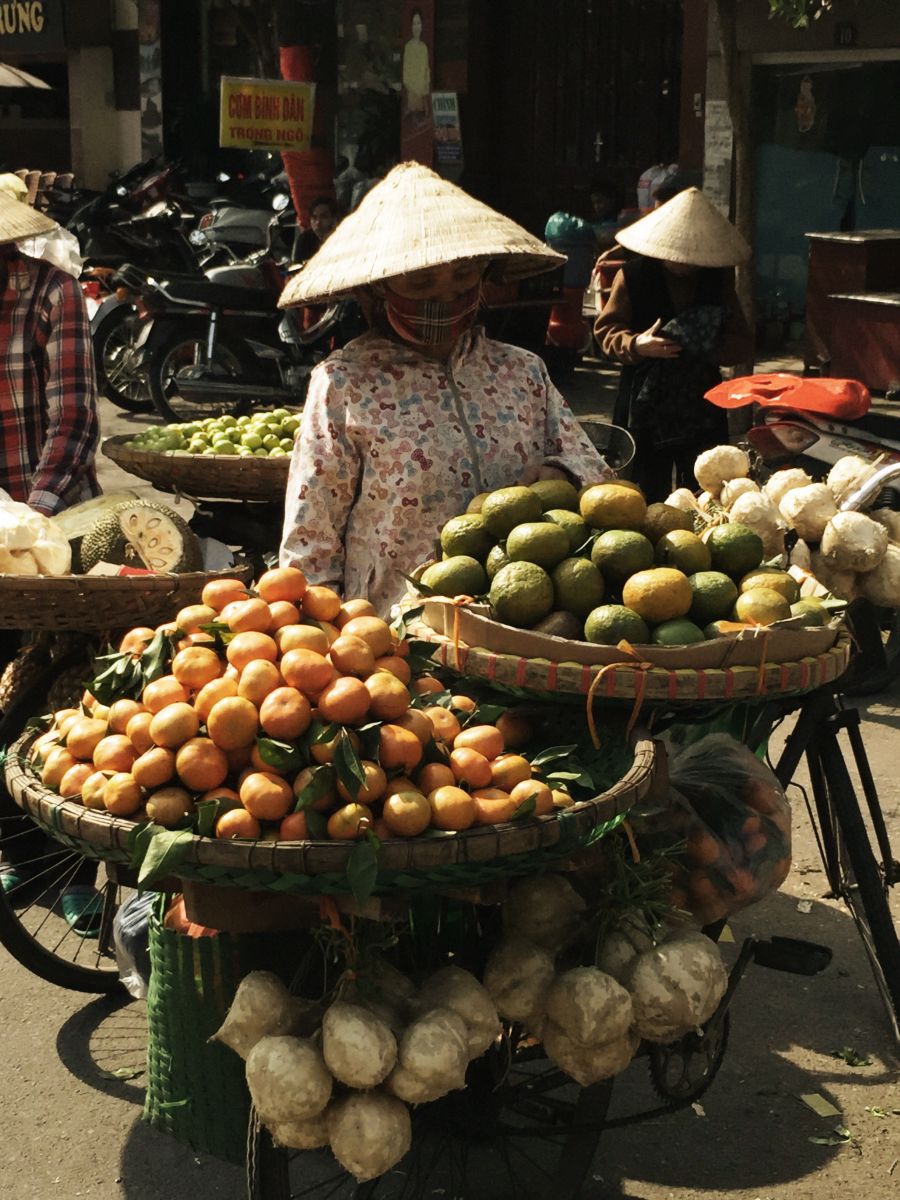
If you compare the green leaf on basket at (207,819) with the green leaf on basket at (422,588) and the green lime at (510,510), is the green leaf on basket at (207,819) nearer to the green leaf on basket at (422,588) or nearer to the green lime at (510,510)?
the green leaf on basket at (422,588)

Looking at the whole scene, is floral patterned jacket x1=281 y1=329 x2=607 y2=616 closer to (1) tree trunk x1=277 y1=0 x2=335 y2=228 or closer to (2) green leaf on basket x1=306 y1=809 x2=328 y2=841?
(2) green leaf on basket x1=306 y1=809 x2=328 y2=841

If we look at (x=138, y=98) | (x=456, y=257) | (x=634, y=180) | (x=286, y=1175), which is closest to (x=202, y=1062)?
(x=286, y=1175)

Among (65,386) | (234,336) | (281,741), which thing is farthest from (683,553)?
(234,336)

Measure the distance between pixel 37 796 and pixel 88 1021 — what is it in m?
1.44

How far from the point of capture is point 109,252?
40.7ft

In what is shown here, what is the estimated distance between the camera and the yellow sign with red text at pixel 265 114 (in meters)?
12.1

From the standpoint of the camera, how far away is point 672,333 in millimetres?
6340

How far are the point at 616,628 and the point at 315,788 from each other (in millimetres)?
751

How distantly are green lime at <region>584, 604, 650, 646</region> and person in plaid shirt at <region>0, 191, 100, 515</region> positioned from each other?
6.15ft

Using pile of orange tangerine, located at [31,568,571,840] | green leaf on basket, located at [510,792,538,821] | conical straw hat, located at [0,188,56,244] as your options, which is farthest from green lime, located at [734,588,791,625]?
conical straw hat, located at [0,188,56,244]

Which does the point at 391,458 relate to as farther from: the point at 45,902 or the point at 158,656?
the point at 45,902

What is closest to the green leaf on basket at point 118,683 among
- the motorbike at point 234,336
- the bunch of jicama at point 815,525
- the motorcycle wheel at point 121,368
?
the bunch of jicama at point 815,525

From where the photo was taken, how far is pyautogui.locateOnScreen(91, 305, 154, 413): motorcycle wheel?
11562 mm

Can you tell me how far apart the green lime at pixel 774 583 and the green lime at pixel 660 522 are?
18cm
